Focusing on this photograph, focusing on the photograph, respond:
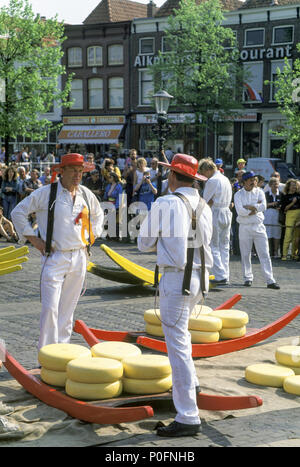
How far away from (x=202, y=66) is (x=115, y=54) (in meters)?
11.8

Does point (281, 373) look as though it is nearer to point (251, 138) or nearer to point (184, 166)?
point (184, 166)

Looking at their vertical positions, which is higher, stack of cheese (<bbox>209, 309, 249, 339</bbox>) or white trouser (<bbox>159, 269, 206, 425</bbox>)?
white trouser (<bbox>159, 269, 206, 425</bbox>)

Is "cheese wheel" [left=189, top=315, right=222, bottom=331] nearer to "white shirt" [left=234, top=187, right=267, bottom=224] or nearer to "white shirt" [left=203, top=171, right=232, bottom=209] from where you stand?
"white shirt" [left=203, top=171, right=232, bottom=209]

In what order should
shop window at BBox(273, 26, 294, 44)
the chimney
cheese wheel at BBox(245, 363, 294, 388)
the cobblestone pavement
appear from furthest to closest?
the chimney < shop window at BBox(273, 26, 294, 44) < cheese wheel at BBox(245, 363, 294, 388) < the cobblestone pavement

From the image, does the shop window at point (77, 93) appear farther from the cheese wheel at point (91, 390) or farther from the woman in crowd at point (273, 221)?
the cheese wheel at point (91, 390)

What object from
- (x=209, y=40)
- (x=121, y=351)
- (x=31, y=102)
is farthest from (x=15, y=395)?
(x=209, y=40)

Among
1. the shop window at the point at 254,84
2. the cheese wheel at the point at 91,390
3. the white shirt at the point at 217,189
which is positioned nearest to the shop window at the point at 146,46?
the shop window at the point at 254,84

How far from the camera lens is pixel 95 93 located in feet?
158

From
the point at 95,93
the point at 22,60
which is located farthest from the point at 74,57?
the point at 22,60

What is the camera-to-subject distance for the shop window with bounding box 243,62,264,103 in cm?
4094

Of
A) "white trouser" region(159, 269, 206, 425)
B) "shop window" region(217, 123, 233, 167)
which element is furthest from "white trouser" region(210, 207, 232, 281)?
"shop window" region(217, 123, 233, 167)

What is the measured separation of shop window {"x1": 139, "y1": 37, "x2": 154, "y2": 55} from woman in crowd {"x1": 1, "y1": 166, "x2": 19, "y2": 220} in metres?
29.6
